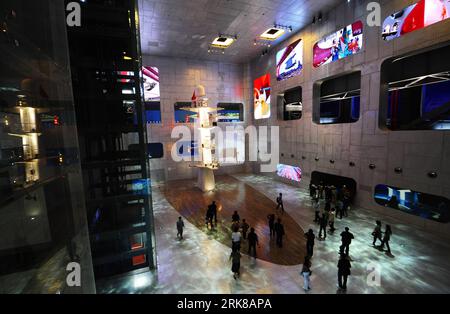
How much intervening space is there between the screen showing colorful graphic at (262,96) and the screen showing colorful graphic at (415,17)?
34.7 feet

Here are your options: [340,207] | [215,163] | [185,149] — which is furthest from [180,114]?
[340,207]

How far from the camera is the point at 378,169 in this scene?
1125 centimetres

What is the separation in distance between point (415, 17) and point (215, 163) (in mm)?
13362

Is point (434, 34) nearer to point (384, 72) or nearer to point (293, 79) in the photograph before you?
point (384, 72)

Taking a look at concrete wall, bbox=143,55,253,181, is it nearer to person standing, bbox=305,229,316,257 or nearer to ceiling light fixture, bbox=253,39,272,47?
ceiling light fixture, bbox=253,39,272,47

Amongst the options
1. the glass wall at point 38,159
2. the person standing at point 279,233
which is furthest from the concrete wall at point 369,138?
the glass wall at point 38,159

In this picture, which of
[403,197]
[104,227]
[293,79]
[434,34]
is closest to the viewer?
[104,227]

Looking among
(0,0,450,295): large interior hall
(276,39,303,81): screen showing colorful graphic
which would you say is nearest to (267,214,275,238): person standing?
(0,0,450,295): large interior hall

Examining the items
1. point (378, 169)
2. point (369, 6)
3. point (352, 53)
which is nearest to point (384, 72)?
point (352, 53)

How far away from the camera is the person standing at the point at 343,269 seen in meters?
6.05

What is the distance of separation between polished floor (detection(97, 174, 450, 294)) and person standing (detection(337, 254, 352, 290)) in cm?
21

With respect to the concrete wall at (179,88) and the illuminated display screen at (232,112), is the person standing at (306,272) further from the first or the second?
the illuminated display screen at (232,112)

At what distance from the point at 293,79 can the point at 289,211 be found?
10614 millimetres

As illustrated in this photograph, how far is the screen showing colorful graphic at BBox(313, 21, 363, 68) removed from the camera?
11.9 m
